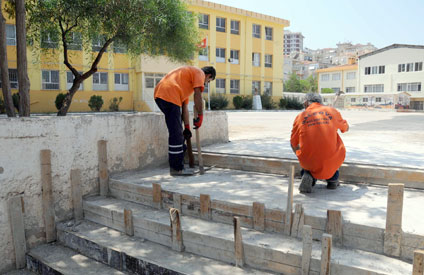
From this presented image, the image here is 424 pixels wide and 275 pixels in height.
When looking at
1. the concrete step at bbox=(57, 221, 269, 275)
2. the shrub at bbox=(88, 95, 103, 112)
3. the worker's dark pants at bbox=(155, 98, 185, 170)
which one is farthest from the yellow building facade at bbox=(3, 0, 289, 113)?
the concrete step at bbox=(57, 221, 269, 275)

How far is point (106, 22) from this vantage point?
8.70 metres

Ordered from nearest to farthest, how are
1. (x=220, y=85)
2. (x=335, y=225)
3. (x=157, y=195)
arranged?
(x=335, y=225)
(x=157, y=195)
(x=220, y=85)

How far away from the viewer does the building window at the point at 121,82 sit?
27281 millimetres

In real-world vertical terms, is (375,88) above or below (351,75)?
below

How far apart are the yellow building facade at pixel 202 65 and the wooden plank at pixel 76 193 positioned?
17902mm

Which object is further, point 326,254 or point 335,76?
point 335,76

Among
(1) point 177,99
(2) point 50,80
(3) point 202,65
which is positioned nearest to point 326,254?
(1) point 177,99

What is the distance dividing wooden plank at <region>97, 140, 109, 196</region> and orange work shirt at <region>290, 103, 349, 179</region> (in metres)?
2.62

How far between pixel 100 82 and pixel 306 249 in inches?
1021

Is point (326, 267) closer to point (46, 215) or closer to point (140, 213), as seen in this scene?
point (140, 213)

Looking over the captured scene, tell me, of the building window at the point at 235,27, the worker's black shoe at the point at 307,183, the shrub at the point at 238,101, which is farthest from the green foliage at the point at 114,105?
the worker's black shoe at the point at 307,183

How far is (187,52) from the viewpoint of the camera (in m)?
13.2

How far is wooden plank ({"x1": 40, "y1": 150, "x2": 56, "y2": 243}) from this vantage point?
167 inches

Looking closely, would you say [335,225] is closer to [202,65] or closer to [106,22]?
[106,22]
